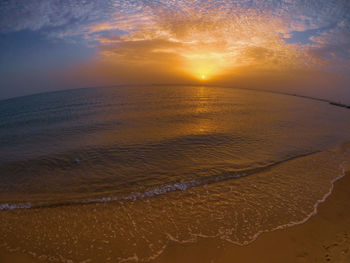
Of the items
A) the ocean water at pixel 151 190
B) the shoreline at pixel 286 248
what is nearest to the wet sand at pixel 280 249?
the shoreline at pixel 286 248

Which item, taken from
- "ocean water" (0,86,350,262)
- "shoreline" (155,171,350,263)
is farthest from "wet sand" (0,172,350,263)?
"ocean water" (0,86,350,262)

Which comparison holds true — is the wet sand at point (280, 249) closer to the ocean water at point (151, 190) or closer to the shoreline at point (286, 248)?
the shoreline at point (286, 248)

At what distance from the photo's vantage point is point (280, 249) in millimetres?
4984

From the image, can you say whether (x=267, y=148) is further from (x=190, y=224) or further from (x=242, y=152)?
(x=190, y=224)

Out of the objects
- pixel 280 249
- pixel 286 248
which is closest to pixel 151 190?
pixel 280 249

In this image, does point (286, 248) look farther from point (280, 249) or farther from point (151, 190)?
point (151, 190)

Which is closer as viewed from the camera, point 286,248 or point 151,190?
point 286,248

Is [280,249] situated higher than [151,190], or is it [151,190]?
[280,249]

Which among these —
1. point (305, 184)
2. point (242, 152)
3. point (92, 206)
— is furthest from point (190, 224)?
point (242, 152)

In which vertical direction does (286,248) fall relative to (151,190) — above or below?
above

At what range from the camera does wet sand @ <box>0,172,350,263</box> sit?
4.72m

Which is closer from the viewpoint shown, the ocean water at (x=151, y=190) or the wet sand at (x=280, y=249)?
the wet sand at (x=280, y=249)

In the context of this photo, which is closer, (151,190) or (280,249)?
(280,249)

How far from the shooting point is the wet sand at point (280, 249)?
15.5 ft
